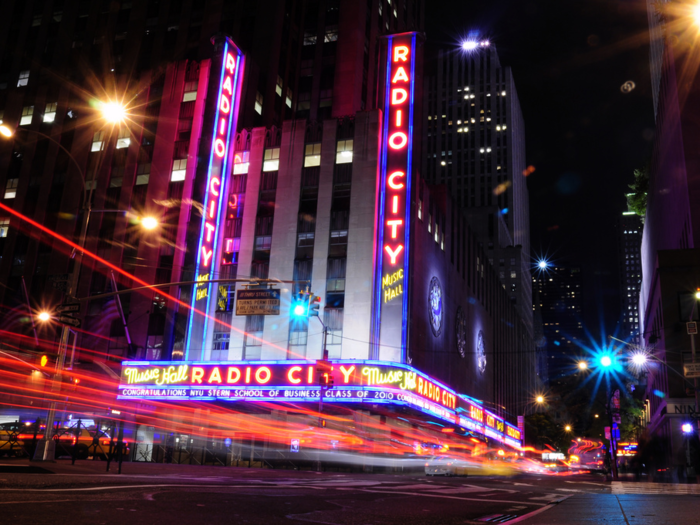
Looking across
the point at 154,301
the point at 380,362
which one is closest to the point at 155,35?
the point at 154,301

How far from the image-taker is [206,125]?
5031cm

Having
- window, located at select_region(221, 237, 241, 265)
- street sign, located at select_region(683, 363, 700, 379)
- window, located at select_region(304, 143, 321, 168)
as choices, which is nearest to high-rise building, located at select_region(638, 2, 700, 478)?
street sign, located at select_region(683, 363, 700, 379)

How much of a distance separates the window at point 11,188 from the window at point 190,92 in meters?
19.9

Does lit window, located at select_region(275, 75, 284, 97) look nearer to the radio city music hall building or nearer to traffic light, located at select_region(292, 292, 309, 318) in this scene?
the radio city music hall building

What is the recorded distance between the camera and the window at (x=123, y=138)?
5634cm

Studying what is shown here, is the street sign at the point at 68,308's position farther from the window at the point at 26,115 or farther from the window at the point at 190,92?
the window at the point at 26,115

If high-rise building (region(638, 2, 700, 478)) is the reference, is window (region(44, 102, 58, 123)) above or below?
above

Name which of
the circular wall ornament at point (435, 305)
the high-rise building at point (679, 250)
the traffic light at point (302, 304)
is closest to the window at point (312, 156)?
the circular wall ornament at point (435, 305)

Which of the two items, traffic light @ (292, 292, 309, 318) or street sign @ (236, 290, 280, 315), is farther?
street sign @ (236, 290, 280, 315)

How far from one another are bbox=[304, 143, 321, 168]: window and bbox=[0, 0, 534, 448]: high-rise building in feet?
0.38

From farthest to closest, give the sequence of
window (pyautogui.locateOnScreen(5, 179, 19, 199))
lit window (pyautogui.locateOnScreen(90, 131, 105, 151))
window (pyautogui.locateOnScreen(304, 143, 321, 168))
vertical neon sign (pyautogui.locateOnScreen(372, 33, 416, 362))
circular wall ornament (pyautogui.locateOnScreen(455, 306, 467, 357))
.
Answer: circular wall ornament (pyautogui.locateOnScreen(455, 306, 467, 357)) → window (pyautogui.locateOnScreen(5, 179, 19, 199)) → lit window (pyautogui.locateOnScreen(90, 131, 105, 151)) → window (pyautogui.locateOnScreen(304, 143, 321, 168)) → vertical neon sign (pyautogui.locateOnScreen(372, 33, 416, 362))

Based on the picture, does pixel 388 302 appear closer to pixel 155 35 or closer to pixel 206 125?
pixel 206 125

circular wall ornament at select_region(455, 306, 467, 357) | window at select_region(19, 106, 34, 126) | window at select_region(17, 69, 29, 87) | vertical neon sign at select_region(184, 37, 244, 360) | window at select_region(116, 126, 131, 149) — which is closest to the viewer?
vertical neon sign at select_region(184, 37, 244, 360)

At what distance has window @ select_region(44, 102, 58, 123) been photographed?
6266cm
